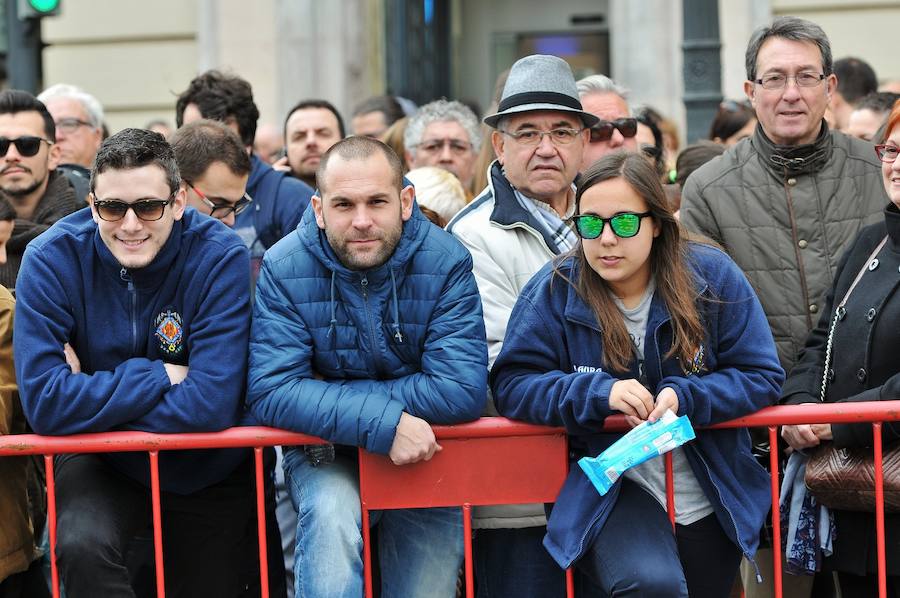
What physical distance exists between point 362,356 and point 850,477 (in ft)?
5.19

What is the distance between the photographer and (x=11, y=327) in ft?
14.8

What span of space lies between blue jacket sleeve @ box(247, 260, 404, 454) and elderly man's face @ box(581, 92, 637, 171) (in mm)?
2060

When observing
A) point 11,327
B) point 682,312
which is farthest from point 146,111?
point 682,312

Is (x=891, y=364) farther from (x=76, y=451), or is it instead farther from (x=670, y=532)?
(x=76, y=451)

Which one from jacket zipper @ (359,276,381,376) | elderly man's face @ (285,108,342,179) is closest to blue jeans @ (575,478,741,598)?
jacket zipper @ (359,276,381,376)

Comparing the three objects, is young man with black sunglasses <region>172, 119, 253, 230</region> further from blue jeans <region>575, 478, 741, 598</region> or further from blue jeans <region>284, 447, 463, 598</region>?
blue jeans <region>575, 478, 741, 598</region>

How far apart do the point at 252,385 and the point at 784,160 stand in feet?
7.33

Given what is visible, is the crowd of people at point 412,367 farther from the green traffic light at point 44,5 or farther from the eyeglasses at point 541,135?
the green traffic light at point 44,5

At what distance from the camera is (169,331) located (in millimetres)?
4359

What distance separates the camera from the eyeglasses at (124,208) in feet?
14.0

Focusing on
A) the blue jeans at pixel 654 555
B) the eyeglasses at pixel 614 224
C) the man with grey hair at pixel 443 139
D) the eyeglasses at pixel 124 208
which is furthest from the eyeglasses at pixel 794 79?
the eyeglasses at pixel 124 208

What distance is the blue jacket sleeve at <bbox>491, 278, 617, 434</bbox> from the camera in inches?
157

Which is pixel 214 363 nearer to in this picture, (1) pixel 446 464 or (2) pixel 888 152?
(1) pixel 446 464

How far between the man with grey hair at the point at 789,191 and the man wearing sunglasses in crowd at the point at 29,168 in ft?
9.28
